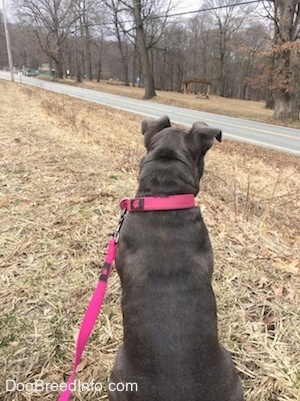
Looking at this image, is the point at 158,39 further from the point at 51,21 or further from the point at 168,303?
the point at 168,303

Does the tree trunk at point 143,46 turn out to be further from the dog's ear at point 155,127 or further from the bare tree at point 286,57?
the dog's ear at point 155,127

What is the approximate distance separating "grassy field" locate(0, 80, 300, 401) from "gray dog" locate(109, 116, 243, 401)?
853mm

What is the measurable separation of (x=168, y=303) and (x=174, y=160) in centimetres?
98

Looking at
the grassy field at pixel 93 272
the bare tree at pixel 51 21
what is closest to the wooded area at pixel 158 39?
the bare tree at pixel 51 21

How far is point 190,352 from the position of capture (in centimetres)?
179

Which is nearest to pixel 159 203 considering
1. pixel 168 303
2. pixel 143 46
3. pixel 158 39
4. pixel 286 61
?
pixel 168 303

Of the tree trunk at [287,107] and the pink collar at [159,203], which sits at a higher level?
the pink collar at [159,203]

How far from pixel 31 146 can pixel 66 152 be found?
0.89 metres

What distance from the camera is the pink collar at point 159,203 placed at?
222 cm

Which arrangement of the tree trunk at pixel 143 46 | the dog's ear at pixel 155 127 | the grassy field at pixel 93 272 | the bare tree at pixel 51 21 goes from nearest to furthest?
the grassy field at pixel 93 272 < the dog's ear at pixel 155 127 < the tree trunk at pixel 143 46 < the bare tree at pixel 51 21

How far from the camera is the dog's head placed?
239 cm

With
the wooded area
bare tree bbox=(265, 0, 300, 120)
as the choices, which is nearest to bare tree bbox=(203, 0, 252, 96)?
the wooded area

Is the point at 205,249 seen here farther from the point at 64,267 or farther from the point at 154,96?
the point at 154,96

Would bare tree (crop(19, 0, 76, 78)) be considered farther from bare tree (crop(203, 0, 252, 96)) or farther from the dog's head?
the dog's head
